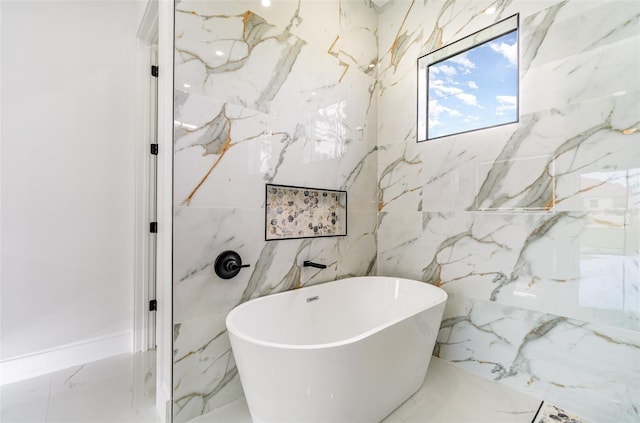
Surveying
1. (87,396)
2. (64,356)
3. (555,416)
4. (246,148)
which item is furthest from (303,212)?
(64,356)

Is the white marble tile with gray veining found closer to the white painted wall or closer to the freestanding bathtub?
the freestanding bathtub

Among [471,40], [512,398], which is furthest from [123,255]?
[471,40]

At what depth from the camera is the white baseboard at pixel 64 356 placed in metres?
1.76

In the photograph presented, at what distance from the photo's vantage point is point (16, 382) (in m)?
1.73

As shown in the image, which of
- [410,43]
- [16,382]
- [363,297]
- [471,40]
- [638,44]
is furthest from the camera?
[410,43]

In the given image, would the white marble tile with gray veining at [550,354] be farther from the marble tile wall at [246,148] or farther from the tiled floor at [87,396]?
the tiled floor at [87,396]

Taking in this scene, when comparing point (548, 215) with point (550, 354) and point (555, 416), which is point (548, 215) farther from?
point (555, 416)

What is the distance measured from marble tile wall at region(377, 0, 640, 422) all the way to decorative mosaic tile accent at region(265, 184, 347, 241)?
2.01 feet

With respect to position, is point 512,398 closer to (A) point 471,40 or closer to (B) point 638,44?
(B) point 638,44

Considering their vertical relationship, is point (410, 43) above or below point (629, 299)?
above

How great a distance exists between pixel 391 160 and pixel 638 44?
1439 millimetres

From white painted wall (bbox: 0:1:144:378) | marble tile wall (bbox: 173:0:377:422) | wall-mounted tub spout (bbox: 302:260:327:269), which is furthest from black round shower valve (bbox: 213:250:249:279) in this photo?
white painted wall (bbox: 0:1:144:378)

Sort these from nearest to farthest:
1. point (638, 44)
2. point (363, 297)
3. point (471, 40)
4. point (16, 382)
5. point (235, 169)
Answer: point (638, 44) → point (235, 169) → point (16, 382) → point (471, 40) → point (363, 297)

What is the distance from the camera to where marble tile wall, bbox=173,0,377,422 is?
4.70 feet
